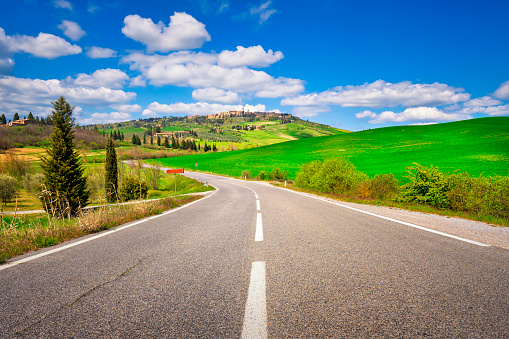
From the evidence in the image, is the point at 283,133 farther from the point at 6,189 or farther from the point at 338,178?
the point at 338,178

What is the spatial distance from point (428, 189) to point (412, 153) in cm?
4312

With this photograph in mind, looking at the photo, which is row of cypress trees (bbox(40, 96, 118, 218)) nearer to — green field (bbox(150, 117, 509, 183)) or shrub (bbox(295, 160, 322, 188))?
shrub (bbox(295, 160, 322, 188))

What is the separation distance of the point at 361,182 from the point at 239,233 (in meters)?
14.2

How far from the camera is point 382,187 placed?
49.0 feet

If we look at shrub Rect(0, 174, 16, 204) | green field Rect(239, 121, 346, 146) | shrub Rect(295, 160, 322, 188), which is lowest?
shrub Rect(0, 174, 16, 204)

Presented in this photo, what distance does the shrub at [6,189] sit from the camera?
3219cm

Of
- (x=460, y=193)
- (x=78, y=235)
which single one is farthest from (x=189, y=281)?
(x=460, y=193)

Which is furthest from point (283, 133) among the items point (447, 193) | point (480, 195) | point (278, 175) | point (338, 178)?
point (480, 195)

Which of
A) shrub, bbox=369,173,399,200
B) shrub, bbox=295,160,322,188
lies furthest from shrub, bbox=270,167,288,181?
shrub, bbox=369,173,399,200

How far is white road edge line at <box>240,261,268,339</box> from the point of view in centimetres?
192

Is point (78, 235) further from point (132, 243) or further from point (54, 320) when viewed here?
point (54, 320)

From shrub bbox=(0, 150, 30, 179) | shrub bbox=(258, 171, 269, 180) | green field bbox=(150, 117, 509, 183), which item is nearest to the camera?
green field bbox=(150, 117, 509, 183)

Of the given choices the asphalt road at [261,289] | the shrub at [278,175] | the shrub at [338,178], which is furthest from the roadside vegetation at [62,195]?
the shrub at [278,175]

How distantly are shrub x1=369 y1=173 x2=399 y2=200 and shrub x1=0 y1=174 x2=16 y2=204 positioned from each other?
45081 millimetres
